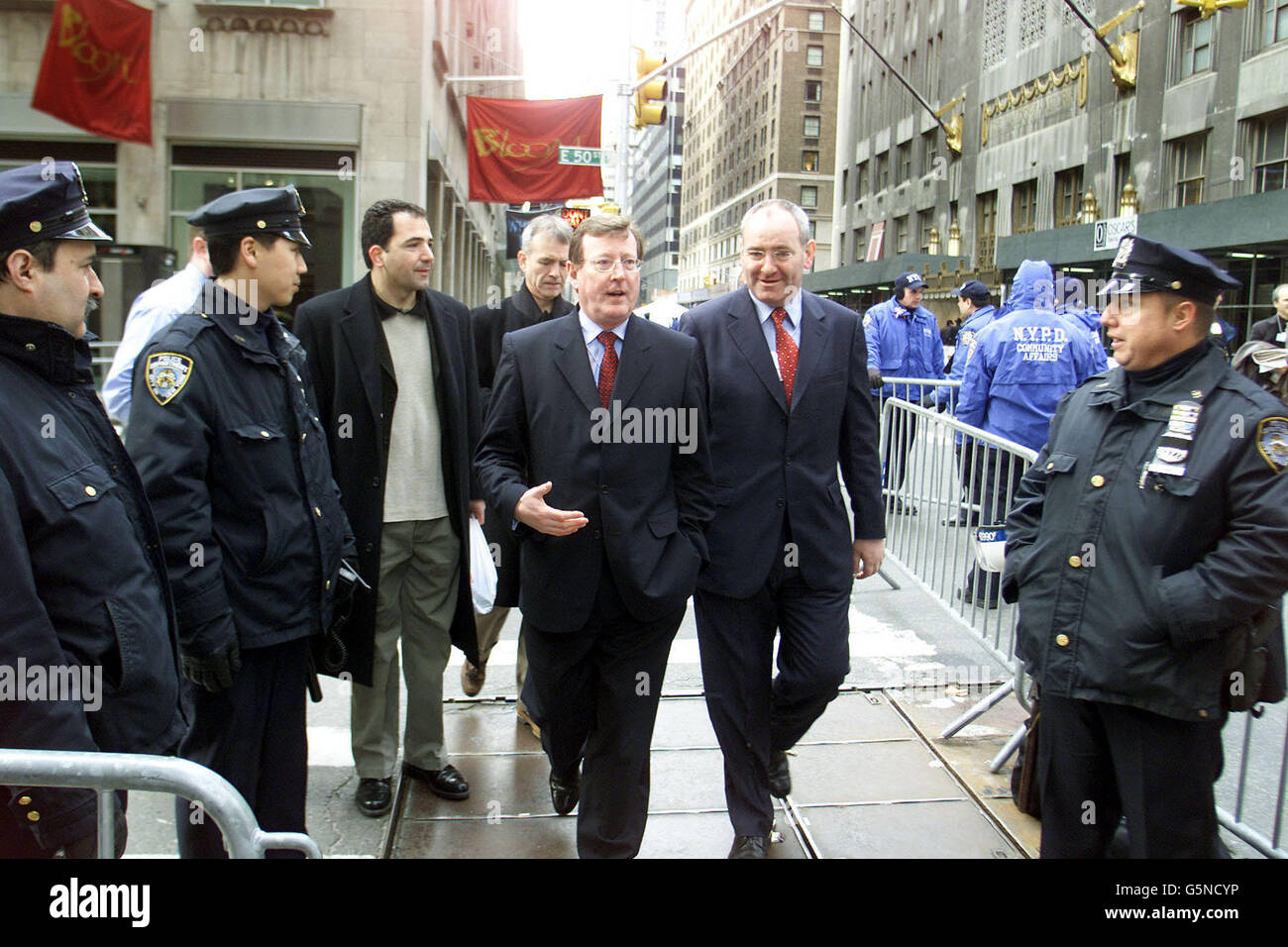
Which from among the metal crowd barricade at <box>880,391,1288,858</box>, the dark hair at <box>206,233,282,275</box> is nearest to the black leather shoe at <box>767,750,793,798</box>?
the metal crowd barricade at <box>880,391,1288,858</box>

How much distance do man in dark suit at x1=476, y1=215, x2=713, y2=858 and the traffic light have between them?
12.9 metres

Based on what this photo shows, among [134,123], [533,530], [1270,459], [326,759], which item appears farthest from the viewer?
[134,123]

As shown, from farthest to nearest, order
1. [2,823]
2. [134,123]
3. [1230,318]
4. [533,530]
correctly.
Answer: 1. [1230,318]
2. [134,123]
3. [533,530]
4. [2,823]

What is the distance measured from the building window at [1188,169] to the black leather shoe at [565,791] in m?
23.5

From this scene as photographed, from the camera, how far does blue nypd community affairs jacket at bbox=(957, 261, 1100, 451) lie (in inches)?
292

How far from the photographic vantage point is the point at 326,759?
486cm

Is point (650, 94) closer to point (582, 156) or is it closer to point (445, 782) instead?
point (582, 156)

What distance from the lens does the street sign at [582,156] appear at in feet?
50.0

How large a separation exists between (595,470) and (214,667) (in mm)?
1360

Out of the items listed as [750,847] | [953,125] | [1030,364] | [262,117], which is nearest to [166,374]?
[750,847]

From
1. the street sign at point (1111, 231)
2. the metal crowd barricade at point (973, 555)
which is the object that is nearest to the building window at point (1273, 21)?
the street sign at point (1111, 231)
